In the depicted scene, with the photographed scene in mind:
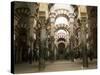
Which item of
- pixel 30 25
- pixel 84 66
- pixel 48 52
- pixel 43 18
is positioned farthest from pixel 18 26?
pixel 84 66

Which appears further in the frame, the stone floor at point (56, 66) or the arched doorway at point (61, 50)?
the arched doorway at point (61, 50)

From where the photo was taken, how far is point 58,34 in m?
2.12

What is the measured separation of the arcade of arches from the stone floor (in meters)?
0.04

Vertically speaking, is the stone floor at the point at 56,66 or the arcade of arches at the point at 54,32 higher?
the arcade of arches at the point at 54,32

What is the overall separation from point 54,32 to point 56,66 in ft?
1.09

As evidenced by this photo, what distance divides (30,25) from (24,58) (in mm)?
308

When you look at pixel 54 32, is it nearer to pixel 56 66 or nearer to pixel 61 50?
pixel 61 50

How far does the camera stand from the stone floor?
1.95 m

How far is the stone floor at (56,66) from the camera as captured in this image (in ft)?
6.39

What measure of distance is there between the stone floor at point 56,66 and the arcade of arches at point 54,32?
0.04 m

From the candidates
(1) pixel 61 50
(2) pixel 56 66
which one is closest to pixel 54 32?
(1) pixel 61 50

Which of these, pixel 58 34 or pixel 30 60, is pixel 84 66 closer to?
pixel 58 34

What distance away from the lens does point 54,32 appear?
2.10 metres

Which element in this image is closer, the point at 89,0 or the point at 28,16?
the point at 28,16
